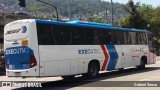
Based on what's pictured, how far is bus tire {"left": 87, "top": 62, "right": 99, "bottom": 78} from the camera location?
19.0 metres

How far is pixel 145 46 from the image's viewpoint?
83.0ft

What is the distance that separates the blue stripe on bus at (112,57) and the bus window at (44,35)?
5.23 m

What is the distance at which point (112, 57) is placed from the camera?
68.2ft

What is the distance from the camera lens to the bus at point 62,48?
50.8ft

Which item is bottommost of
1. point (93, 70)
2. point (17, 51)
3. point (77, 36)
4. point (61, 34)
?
point (93, 70)

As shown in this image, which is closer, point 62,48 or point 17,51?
point 17,51

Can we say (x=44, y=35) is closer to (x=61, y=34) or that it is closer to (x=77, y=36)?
(x=61, y=34)

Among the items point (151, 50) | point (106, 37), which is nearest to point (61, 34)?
point (106, 37)

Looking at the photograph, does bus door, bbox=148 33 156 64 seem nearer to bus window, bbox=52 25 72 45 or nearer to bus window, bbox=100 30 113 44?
bus window, bbox=100 30 113 44

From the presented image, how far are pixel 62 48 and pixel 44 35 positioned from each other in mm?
1365

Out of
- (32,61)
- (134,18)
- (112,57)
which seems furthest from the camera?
(134,18)

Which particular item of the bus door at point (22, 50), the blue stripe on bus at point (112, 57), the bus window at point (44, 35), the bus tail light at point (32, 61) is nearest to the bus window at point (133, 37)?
the blue stripe on bus at point (112, 57)

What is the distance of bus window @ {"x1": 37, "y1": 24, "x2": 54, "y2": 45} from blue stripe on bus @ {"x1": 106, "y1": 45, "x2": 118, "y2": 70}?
5.23 meters

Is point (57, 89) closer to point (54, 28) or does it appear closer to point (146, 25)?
point (54, 28)
